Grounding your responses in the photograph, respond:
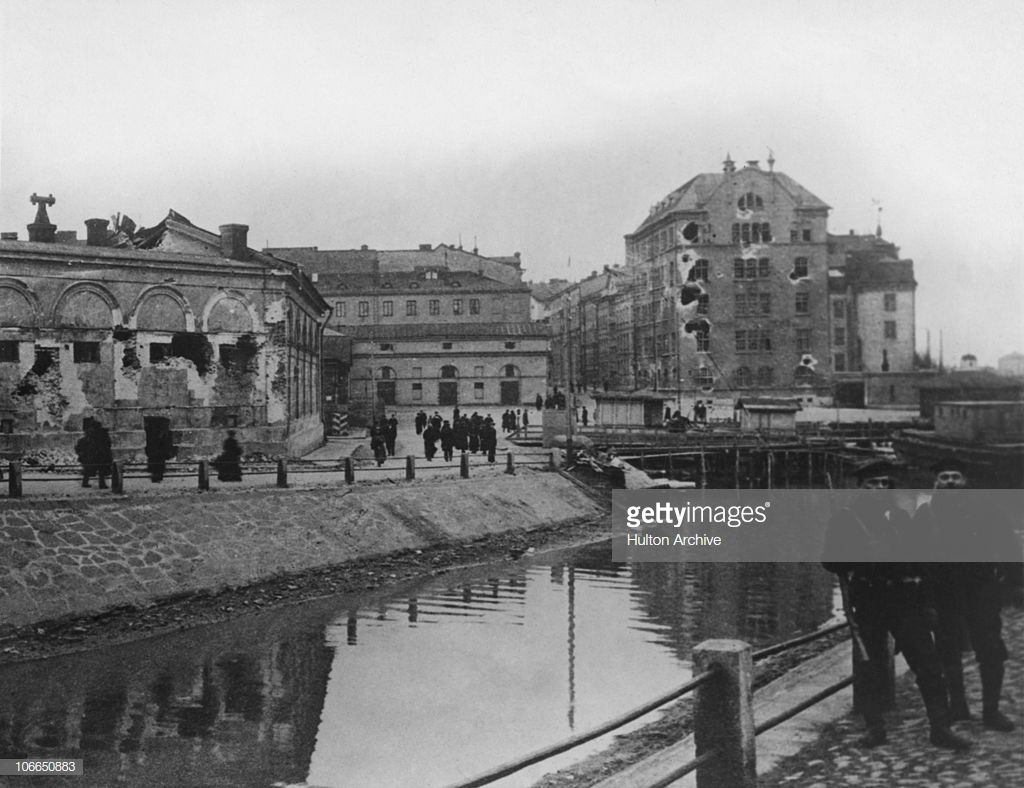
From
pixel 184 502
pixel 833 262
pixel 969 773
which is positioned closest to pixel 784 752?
pixel 969 773

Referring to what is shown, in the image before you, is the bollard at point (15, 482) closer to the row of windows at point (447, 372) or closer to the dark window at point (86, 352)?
the dark window at point (86, 352)

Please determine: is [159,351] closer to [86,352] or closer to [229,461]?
[86,352]

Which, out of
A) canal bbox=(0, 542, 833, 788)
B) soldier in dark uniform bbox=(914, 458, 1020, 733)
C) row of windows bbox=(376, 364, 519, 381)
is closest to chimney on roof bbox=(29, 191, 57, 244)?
canal bbox=(0, 542, 833, 788)

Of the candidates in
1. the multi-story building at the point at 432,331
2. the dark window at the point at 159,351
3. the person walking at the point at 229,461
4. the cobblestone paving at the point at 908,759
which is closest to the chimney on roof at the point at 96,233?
the dark window at the point at 159,351

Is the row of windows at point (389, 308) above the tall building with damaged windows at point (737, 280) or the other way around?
above

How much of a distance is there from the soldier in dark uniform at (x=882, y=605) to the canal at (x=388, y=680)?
10.0 ft

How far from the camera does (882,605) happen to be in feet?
21.5

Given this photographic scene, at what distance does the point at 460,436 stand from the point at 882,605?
21.0 m

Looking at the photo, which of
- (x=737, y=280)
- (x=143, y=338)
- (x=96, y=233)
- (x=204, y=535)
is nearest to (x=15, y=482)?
(x=204, y=535)

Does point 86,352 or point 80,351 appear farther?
point 86,352

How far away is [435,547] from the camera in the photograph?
1847 cm

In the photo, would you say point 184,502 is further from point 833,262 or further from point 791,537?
point 833,262

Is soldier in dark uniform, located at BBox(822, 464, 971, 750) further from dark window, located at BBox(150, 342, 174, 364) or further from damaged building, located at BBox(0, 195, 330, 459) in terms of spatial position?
dark window, located at BBox(150, 342, 174, 364)

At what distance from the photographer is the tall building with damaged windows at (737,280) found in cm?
1569
